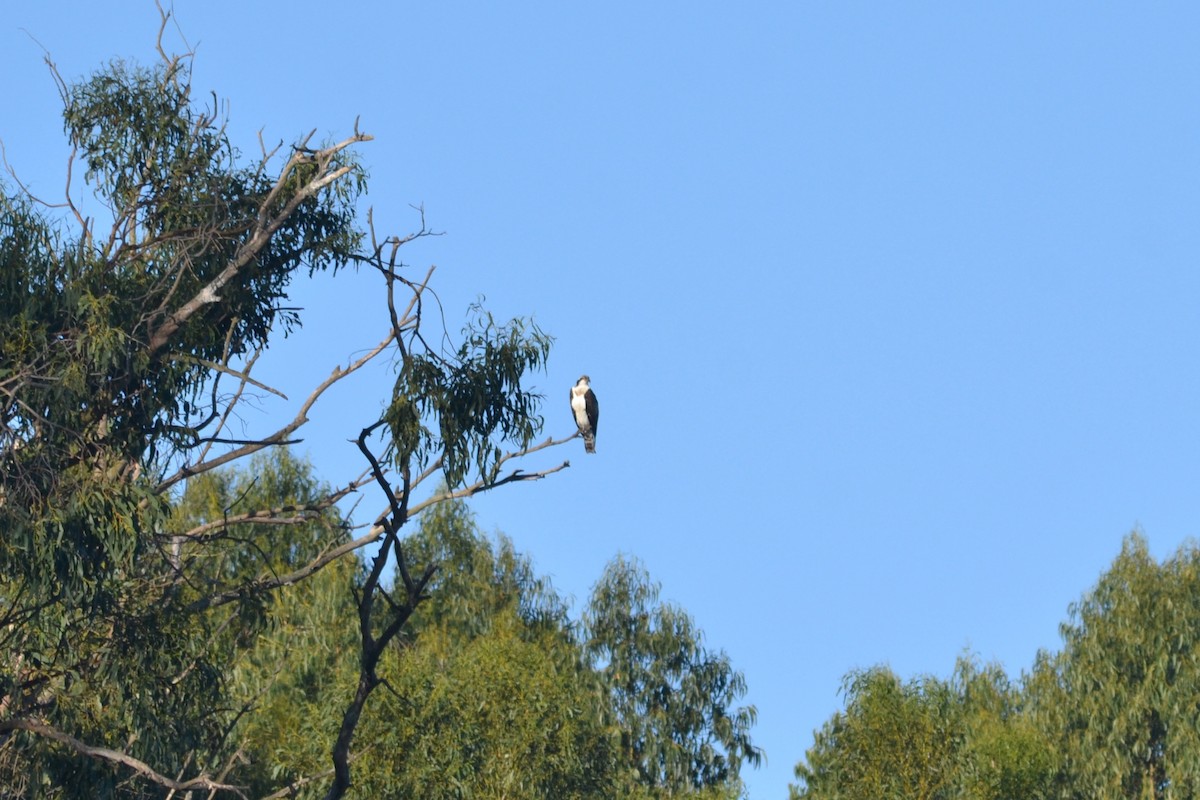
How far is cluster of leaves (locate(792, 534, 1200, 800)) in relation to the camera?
2872 cm

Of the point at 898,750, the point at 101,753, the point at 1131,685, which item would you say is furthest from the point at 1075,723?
the point at 101,753

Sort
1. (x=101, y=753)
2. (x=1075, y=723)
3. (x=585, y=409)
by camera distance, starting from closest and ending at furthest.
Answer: (x=101, y=753) → (x=585, y=409) → (x=1075, y=723)

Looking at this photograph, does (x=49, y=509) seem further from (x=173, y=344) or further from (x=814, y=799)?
(x=814, y=799)

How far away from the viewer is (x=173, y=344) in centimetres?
1712

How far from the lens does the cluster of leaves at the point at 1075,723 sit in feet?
94.2

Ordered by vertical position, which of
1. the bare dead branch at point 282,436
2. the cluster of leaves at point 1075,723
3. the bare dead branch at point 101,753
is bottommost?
the bare dead branch at point 101,753

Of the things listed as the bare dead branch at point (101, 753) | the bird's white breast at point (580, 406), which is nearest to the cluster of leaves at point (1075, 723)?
the bird's white breast at point (580, 406)

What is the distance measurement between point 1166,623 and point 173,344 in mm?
23446

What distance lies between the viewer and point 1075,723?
115ft

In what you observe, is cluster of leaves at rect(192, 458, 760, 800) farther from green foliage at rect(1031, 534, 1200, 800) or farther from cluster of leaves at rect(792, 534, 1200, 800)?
green foliage at rect(1031, 534, 1200, 800)

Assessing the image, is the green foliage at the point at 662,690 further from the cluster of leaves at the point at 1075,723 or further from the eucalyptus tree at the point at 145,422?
the eucalyptus tree at the point at 145,422

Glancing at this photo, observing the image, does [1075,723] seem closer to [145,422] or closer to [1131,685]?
[1131,685]

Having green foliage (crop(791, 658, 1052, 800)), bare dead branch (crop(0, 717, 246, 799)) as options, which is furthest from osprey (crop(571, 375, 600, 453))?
green foliage (crop(791, 658, 1052, 800))

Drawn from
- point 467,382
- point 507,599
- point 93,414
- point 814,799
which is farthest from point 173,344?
point 507,599
